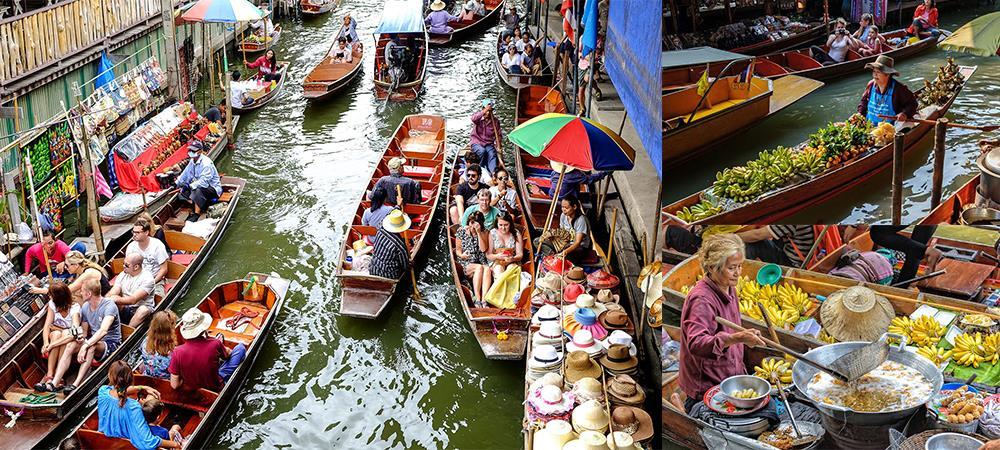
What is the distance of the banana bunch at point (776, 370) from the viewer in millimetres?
3320

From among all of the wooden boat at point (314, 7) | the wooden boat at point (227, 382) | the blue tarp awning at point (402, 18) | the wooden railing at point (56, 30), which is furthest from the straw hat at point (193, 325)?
the wooden boat at point (314, 7)

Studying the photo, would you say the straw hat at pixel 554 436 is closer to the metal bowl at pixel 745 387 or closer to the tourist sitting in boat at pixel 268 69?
the metal bowl at pixel 745 387

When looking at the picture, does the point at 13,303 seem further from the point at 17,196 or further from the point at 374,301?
the point at 374,301

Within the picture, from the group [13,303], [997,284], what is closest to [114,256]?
[13,303]

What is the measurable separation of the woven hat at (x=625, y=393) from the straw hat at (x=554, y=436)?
430mm

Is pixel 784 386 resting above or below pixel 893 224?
below

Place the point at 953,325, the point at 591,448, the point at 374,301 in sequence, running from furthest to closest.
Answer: the point at 374,301, the point at 591,448, the point at 953,325

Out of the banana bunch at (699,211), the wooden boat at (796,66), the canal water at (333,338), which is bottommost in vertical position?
the canal water at (333,338)

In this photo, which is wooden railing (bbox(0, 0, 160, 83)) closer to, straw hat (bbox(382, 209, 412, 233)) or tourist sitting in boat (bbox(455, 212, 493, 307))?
straw hat (bbox(382, 209, 412, 233))

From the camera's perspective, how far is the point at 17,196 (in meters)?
9.95

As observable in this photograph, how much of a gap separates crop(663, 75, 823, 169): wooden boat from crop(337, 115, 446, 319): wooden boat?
6396 millimetres

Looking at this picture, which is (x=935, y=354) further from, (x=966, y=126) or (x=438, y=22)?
(x=438, y=22)

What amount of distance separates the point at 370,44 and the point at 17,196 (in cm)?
1241

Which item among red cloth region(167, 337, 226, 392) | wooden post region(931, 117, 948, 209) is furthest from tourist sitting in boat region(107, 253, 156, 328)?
wooden post region(931, 117, 948, 209)
